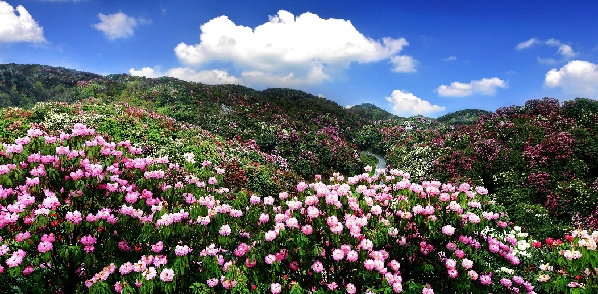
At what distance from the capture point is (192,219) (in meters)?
5.09

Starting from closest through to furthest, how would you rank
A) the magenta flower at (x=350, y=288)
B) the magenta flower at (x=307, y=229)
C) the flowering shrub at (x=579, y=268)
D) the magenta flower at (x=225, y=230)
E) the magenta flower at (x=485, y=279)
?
1. the flowering shrub at (x=579, y=268)
2. the magenta flower at (x=350, y=288)
3. the magenta flower at (x=307, y=229)
4. the magenta flower at (x=225, y=230)
5. the magenta flower at (x=485, y=279)

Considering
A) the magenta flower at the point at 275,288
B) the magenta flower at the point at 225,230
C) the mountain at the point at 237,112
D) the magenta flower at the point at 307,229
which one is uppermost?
the mountain at the point at 237,112

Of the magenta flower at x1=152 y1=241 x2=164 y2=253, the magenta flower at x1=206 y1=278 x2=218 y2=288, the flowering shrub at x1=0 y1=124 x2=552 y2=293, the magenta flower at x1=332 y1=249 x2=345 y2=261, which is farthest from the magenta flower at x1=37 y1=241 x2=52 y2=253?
the magenta flower at x1=332 y1=249 x2=345 y2=261

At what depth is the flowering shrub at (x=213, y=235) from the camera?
15.3 feet

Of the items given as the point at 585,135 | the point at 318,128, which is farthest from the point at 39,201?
the point at 318,128

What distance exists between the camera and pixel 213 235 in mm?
5293

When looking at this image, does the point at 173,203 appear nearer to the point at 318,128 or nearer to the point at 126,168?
the point at 126,168

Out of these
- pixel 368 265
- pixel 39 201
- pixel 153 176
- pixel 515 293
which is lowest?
pixel 515 293

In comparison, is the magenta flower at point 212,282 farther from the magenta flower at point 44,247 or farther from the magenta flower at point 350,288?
the magenta flower at point 44,247

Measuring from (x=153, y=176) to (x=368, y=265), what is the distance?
3.84 metres

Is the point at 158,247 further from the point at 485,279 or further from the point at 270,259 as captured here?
the point at 485,279

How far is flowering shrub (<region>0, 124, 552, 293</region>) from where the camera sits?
466 cm

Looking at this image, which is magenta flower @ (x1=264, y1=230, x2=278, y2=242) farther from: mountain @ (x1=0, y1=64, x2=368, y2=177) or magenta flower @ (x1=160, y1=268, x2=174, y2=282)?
mountain @ (x1=0, y1=64, x2=368, y2=177)

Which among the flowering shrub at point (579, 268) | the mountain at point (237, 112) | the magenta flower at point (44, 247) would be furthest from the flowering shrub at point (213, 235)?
the mountain at point (237, 112)
